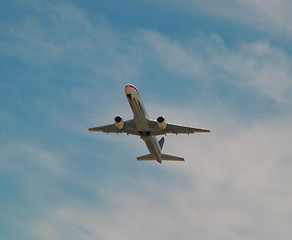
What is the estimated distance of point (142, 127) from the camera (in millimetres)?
73125

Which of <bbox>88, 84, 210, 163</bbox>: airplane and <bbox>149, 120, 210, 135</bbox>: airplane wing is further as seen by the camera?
<bbox>149, 120, 210, 135</bbox>: airplane wing

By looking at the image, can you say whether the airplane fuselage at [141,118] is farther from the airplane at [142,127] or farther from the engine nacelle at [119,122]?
the engine nacelle at [119,122]

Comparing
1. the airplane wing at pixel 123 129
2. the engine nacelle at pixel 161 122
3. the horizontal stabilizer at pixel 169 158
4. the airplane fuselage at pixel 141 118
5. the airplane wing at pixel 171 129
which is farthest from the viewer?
the horizontal stabilizer at pixel 169 158

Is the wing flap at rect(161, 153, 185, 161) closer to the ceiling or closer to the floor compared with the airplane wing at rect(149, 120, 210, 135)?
closer to the ceiling

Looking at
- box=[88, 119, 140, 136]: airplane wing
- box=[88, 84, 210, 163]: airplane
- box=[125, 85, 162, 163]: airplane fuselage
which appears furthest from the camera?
box=[88, 119, 140, 136]: airplane wing

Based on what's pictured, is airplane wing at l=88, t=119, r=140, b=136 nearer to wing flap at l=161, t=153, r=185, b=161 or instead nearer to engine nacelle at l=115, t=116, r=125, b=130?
engine nacelle at l=115, t=116, r=125, b=130

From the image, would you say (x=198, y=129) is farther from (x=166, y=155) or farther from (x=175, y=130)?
(x=166, y=155)

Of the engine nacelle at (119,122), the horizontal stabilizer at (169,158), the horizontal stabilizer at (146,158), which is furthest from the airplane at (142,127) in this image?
the horizontal stabilizer at (146,158)

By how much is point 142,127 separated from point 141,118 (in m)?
1.90

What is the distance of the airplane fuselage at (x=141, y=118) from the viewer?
226 feet

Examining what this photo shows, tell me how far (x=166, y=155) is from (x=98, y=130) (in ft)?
38.9

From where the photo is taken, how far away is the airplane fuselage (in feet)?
226

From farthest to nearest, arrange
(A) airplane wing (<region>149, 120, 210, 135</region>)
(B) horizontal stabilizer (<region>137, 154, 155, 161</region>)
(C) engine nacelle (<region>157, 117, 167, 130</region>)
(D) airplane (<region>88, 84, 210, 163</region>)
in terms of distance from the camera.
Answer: (B) horizontal stabilizer (<region>137, 154, 155, 161</region>) → (A) airplane wing (<region>149, 120, 210, 135</region>) → (C) engine nacelle (<region>157, 117, 167, 130</region>) → (D) airplane (<region>88, 84, 210, 163</region>)

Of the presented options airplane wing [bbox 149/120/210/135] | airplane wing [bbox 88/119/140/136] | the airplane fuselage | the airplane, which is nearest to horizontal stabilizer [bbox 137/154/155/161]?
the airplane fuselage
